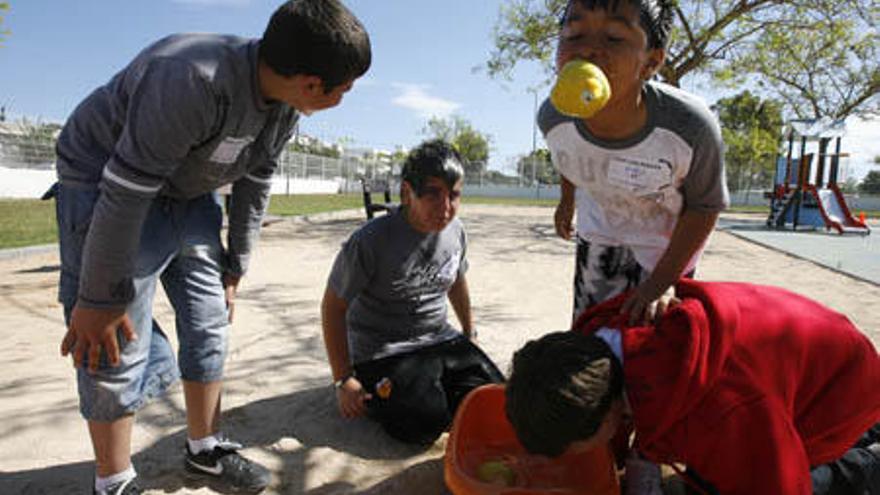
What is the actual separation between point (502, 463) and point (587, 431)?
64 centimetres

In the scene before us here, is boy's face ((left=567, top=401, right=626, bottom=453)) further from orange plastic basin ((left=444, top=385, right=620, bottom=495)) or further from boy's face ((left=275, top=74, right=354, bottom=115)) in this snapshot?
boy's face ((left=275, top=74, right=354, bottom=115))

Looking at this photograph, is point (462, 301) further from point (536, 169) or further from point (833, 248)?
point (536, 169)

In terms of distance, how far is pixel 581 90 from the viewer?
146 cm

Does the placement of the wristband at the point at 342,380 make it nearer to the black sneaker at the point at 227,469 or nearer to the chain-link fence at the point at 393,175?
the black sneaker at the point at 227,469

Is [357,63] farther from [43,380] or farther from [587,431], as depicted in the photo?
[43,380]

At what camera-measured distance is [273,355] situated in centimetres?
316

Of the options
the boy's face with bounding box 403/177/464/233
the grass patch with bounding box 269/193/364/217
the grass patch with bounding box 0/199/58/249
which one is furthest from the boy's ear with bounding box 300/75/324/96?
the grass patch with bounding box 269/193/364/217

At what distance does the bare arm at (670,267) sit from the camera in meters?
1.62

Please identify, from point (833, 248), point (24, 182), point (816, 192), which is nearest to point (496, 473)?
point (833, 248)

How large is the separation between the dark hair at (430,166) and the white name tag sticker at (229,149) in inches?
28.3

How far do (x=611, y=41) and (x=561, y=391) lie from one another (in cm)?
92

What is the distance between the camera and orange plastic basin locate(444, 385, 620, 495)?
1.65 metres

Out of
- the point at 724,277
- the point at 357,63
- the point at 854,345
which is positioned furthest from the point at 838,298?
the point at 357,63

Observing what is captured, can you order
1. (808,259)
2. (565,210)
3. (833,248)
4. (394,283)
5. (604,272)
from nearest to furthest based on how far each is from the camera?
(604,272)
(394,283)
(565,210)
(808,259)
(833,248)
